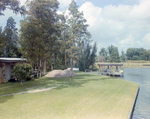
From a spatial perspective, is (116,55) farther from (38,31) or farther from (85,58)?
(38,31)

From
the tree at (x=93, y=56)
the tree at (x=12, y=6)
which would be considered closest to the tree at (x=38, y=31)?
the tree at (x=12, y=6)

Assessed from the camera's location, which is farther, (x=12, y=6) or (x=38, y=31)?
(x=38, y=31)

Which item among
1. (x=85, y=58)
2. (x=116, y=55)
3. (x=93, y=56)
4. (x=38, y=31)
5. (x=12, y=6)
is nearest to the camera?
(x=12, y=6)

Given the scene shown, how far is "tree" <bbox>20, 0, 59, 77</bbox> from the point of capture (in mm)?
15555

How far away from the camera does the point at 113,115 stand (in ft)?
19.7

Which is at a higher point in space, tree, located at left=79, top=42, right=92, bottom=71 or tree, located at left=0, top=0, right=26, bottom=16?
tree, located at left=0, top=0, right=26, bottom=16

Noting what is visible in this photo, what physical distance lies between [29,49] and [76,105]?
11.4 meters

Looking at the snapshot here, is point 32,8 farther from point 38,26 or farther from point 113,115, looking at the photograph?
point 113,115

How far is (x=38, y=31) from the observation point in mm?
15391

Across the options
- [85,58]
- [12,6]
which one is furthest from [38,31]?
[85,58]

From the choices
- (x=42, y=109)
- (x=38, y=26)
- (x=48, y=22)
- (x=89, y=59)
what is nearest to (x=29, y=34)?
(x=38, y=26)

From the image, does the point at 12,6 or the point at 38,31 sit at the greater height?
the point at 12,6

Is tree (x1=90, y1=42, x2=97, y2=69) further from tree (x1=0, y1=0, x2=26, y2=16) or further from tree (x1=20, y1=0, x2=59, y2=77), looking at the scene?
tree (x1=0, y1=0, x2=26, y2=16)

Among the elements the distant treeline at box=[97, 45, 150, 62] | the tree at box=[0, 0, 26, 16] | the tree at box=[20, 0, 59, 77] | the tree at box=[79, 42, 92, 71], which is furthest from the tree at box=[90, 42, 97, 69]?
the distant treeline at box=[97, 45, 150, 62]
